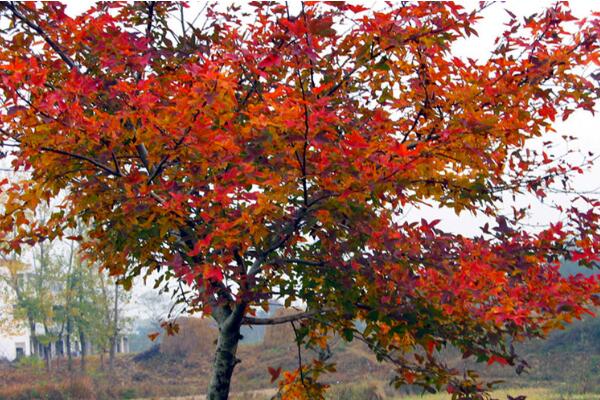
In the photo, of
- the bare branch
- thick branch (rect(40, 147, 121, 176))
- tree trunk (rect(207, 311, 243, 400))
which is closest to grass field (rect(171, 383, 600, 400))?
tree trunk (rect(207, 311, 243, 400))

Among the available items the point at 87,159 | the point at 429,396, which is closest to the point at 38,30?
the point at 87,159

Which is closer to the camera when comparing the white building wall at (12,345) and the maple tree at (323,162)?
the maple tree at (323,162)

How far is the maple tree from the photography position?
139 inches

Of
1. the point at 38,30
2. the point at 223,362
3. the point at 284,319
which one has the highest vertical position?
the point at 38,30

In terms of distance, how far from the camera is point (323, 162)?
11.6 feet

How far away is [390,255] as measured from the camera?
13.1ft

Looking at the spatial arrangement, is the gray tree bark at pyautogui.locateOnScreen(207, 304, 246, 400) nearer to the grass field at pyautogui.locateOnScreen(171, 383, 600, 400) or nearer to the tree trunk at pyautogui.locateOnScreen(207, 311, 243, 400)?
the tree trunk at pyautogui.locateOnScreen(207, 311, 243, 400)

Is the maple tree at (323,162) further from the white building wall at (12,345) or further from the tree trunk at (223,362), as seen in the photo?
the white building wall at (12,345)

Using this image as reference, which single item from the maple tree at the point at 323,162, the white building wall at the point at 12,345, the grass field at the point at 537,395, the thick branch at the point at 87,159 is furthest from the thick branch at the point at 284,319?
the white building wall at the point at 12,345

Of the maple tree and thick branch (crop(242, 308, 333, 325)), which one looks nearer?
the maple tree

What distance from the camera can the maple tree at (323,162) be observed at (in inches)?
139

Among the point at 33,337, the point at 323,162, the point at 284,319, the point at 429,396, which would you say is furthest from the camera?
the point at 33,337

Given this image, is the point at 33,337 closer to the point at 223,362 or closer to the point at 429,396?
the point at 429,396

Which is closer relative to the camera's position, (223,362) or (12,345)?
(223,362)
